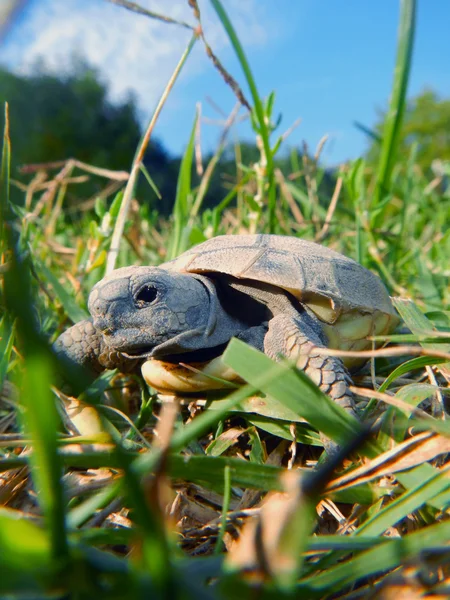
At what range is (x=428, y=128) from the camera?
100 feet

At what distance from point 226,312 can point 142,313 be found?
0.31 meters

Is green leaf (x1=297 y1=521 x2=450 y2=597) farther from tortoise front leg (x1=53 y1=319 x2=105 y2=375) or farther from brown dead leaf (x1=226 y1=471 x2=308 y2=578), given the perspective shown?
tortoise front leg (x1=53 y1=319 x2=105 y2=375)

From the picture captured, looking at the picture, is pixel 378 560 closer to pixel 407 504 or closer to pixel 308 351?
pixel 407 504

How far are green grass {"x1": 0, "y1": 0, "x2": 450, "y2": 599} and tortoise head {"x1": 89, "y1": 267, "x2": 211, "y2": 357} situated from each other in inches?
6.8

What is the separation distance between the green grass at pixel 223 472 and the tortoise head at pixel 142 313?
0.57ft

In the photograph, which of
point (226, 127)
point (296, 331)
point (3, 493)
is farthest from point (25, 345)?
point (226, 127)

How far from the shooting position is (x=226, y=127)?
250cm

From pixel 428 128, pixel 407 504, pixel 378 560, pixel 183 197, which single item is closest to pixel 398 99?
pixel 183 197

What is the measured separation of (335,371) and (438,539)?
0.56 meters

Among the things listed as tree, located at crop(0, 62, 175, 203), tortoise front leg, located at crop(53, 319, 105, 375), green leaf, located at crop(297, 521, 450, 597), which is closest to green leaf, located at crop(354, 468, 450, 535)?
green leaf, located at crop(297, 521, 450, 597)

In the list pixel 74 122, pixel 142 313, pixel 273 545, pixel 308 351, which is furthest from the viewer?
A: pixel 74 122

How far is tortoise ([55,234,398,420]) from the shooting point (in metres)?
1.31

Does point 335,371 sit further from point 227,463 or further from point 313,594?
point 313,594

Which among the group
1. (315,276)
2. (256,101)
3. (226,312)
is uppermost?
(256,101)
